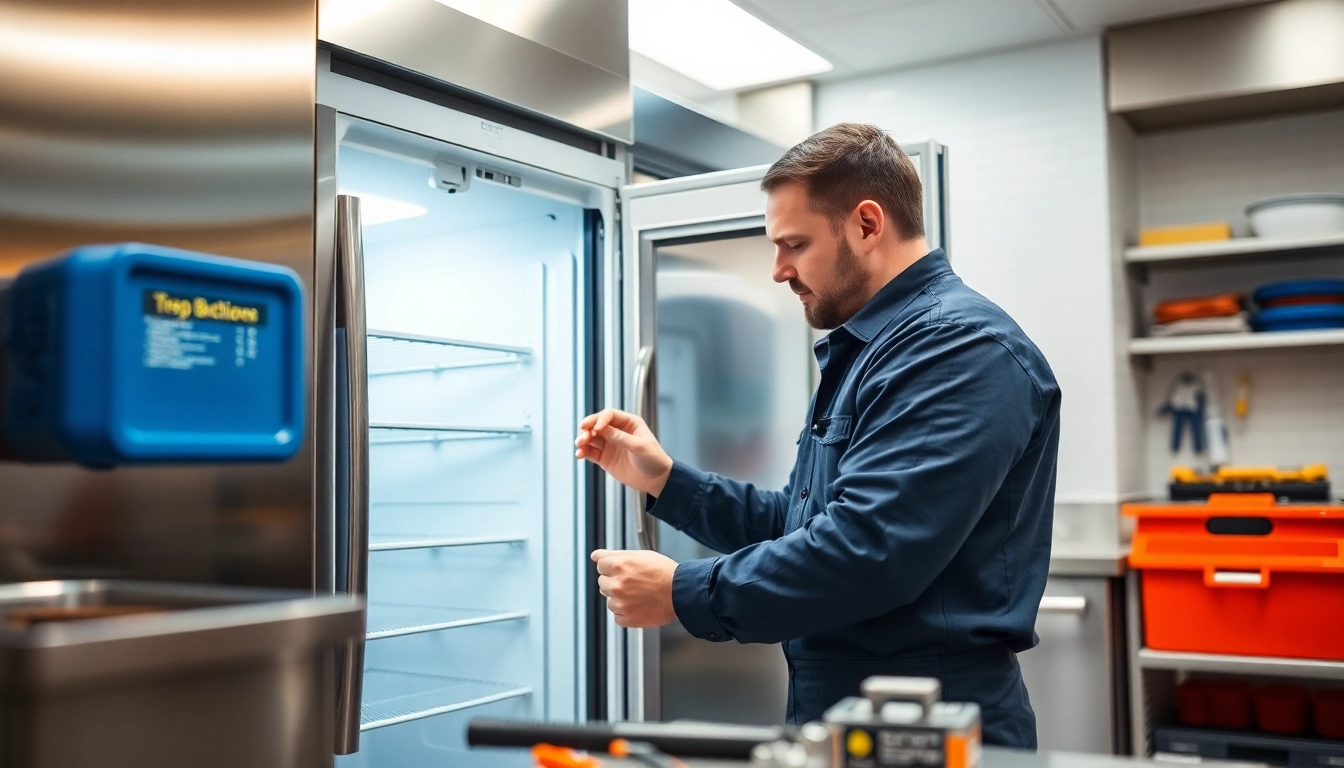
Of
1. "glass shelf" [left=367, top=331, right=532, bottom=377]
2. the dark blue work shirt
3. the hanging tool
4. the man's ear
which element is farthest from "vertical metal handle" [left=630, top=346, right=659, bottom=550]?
the hanging tool

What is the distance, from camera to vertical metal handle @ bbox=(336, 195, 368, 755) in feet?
5.66

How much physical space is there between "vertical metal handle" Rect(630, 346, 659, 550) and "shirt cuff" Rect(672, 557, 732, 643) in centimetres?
83

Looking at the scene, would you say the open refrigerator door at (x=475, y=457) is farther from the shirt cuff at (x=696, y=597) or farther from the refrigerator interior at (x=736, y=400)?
the shirt cuff at (x=696, y=597)

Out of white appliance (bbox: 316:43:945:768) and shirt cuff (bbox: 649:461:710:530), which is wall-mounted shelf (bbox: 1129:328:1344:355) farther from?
shirt cuff (bbox: 649:461:710:530)

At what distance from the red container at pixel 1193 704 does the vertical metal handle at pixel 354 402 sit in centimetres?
274

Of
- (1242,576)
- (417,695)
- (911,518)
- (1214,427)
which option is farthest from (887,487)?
(1214,427)

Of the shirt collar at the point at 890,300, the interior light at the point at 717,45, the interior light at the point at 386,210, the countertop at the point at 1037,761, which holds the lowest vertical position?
the countertop at the point at 1037,761

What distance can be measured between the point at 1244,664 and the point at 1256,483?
56cm

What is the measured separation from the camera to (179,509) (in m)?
1.39

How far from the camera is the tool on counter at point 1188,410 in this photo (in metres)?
3.96

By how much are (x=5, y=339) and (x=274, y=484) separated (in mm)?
526

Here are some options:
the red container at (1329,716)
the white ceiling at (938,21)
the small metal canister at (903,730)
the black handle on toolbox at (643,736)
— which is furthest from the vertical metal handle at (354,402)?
the red container at (1329,716)

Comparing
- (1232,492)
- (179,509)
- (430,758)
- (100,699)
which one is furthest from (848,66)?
(100,699)

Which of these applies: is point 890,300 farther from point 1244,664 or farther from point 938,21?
point 938,21
